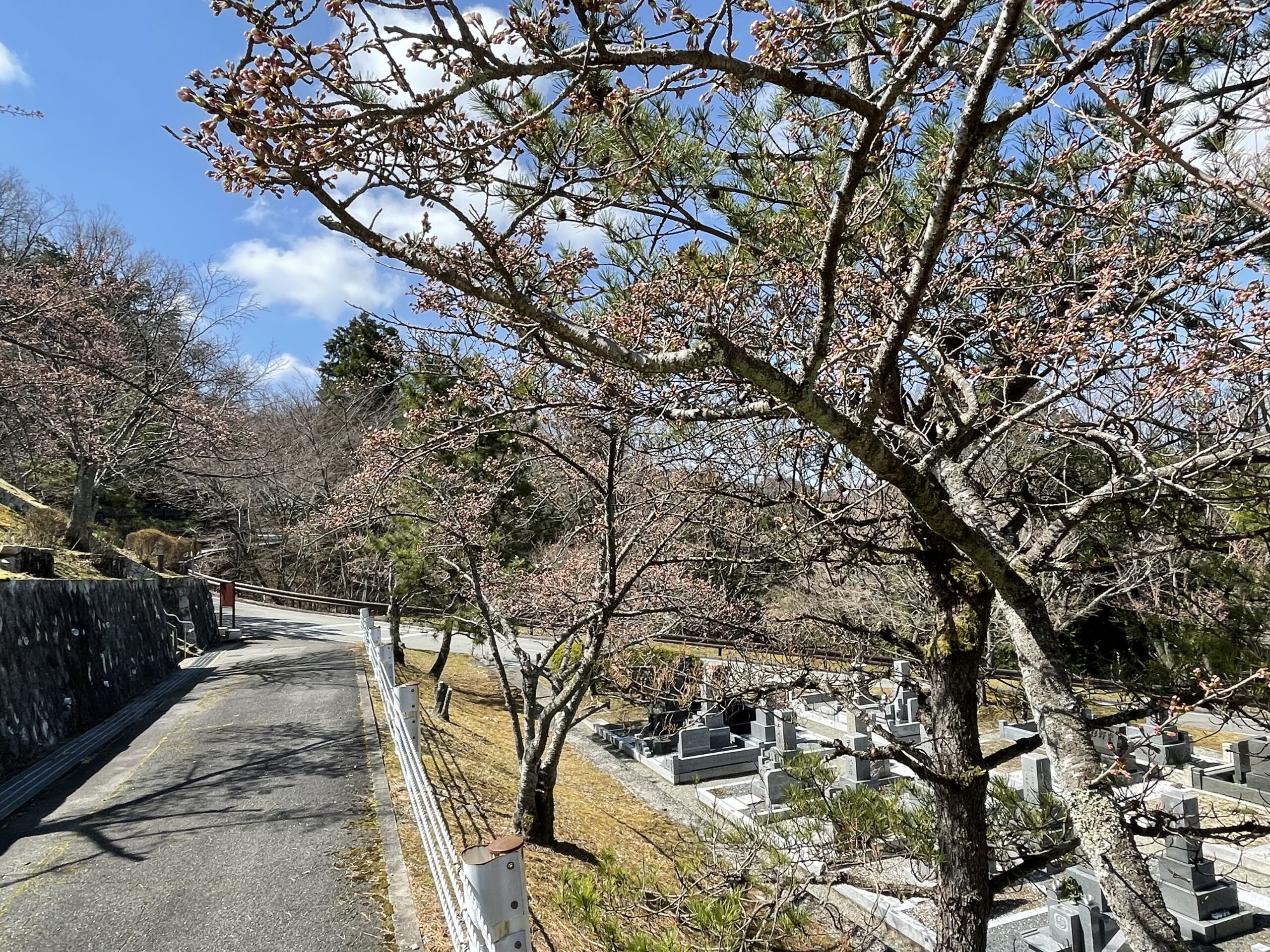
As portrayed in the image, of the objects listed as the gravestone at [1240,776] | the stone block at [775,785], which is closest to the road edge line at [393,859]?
the stone block at [775,785]

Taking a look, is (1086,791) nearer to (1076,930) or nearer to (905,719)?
(1076,930)

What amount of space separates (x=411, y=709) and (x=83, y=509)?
13.0m

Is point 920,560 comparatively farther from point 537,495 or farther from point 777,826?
point 537,495

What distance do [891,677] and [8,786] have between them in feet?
27.6

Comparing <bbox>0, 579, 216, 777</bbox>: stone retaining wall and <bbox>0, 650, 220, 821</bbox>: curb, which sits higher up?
<bbox>0, 579, 216, 777</bbox>: stone retaining wall

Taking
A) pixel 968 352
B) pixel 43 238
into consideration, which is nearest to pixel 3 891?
pixel 968 352

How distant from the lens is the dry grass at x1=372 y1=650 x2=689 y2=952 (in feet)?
17.9

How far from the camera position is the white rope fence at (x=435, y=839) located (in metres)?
3.62

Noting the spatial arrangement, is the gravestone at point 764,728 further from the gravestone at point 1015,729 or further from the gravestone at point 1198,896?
the gravestone at point 1198,896

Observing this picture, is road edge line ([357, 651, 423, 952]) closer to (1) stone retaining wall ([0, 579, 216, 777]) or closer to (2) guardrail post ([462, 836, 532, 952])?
(2) guardrail post ([462, 836, 532, 952])

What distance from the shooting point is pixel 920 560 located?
14.4 feet

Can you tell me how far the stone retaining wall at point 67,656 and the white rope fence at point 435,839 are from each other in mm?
4095

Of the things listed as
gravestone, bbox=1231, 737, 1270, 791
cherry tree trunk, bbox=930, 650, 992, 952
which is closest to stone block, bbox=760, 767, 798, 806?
cherry tree trunk, bbox=930, 650, 992, 952

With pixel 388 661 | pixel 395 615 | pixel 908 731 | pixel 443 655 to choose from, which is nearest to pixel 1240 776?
pixel 908 731
